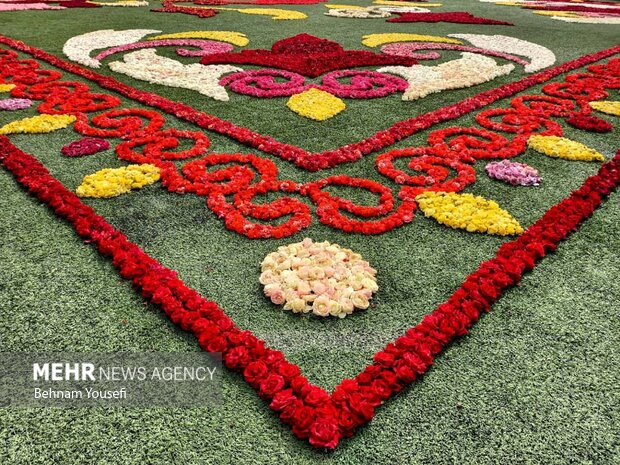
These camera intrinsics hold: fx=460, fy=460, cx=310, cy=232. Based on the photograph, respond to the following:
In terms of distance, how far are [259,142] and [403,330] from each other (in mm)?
2446

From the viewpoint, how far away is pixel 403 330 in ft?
7.74

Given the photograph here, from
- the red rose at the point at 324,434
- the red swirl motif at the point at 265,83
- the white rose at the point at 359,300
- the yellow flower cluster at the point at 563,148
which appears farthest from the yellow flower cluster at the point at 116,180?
the yellow flower cluster at the point at 563,148

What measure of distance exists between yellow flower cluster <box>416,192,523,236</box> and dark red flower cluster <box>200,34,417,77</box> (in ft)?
11.0

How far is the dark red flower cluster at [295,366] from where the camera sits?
193 cm

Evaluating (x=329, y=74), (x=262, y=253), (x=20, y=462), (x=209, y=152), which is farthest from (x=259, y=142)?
(x=20, y=462)

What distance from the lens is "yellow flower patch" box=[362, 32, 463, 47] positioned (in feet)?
27.3

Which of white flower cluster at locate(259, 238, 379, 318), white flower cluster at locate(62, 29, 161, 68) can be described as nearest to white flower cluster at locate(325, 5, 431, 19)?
white flower cluster at locate(62, 29, 161, 68)

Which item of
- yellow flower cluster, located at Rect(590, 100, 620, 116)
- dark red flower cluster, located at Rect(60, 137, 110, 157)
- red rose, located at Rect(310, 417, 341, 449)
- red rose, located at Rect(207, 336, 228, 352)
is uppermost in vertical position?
yellow flower cluster, located at Rect(590, 100, 620, 116)

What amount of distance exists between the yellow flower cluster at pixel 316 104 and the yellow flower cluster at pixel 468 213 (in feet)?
6.16

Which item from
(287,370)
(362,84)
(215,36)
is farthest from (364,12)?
(287,370)

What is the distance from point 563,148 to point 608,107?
1.71 metres

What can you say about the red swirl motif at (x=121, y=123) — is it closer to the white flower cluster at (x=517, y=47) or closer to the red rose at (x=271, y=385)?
the red rose at (x=271, y=385)

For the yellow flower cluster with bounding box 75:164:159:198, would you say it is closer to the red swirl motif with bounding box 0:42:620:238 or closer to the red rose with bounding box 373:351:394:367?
the red swirl motif with bounding box 0:42:620:238

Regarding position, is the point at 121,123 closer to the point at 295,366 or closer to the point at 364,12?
the point at 295,366
